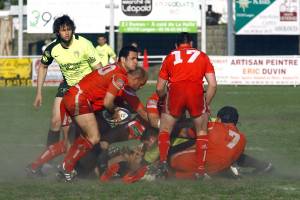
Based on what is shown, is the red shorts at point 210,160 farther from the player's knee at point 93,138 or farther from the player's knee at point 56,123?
Result: the player's knee at point 56,123

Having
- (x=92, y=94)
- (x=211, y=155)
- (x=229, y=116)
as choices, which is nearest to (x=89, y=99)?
(x=92, y=94)

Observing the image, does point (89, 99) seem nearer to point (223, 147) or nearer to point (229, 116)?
point (223, 147)

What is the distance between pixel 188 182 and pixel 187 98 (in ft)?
3.29

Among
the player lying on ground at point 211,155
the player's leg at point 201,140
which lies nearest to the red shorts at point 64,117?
the player lying on ground at point 211,155

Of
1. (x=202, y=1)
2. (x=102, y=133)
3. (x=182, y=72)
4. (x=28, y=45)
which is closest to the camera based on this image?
(x=182, y=72)

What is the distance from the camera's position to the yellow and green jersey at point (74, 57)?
42.3 feet

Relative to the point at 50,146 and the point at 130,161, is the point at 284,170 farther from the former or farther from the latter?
the point at 50,146

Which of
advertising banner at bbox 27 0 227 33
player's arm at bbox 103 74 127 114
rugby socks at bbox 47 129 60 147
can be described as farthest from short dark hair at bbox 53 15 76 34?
advertising banner at bbox 27 0 227 33

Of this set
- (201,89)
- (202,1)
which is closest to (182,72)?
(201,89)

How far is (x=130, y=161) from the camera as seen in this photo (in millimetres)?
11711

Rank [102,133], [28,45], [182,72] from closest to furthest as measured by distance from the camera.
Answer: [182,72] < [102,133] < [28,45]

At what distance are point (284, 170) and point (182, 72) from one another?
212 centimetres

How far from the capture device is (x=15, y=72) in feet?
127

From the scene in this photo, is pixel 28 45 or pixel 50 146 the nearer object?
pixel 50 146
